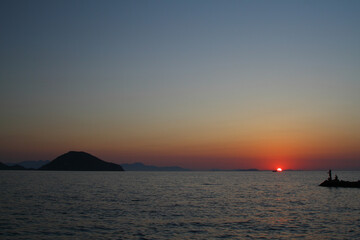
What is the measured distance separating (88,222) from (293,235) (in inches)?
849

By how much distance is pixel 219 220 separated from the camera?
37.5m

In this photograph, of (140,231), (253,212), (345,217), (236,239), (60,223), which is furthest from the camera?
(253,212)

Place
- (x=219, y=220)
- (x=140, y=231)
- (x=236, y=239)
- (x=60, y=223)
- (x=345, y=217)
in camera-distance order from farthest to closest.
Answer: (x=345, y=217) < (x=219, y=220) < (x=60, y=223) < (x=140, y=231) < (x=236, y=239)

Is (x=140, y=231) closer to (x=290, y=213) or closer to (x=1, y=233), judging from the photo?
(x=1, y=233)

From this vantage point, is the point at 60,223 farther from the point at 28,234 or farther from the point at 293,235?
the point at 293,235

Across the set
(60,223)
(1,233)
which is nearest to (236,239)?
(60,223)

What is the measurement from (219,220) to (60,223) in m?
17.9

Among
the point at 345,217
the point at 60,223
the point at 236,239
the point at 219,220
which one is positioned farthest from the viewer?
the point at 345,217

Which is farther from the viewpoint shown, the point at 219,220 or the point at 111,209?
the point at 111,209

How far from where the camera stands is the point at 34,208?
46.1 meters

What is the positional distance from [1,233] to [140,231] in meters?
12.8

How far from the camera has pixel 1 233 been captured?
29641 mm

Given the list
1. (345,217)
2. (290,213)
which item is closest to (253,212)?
(290,213)

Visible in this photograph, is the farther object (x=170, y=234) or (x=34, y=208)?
(x=34, y=208)
